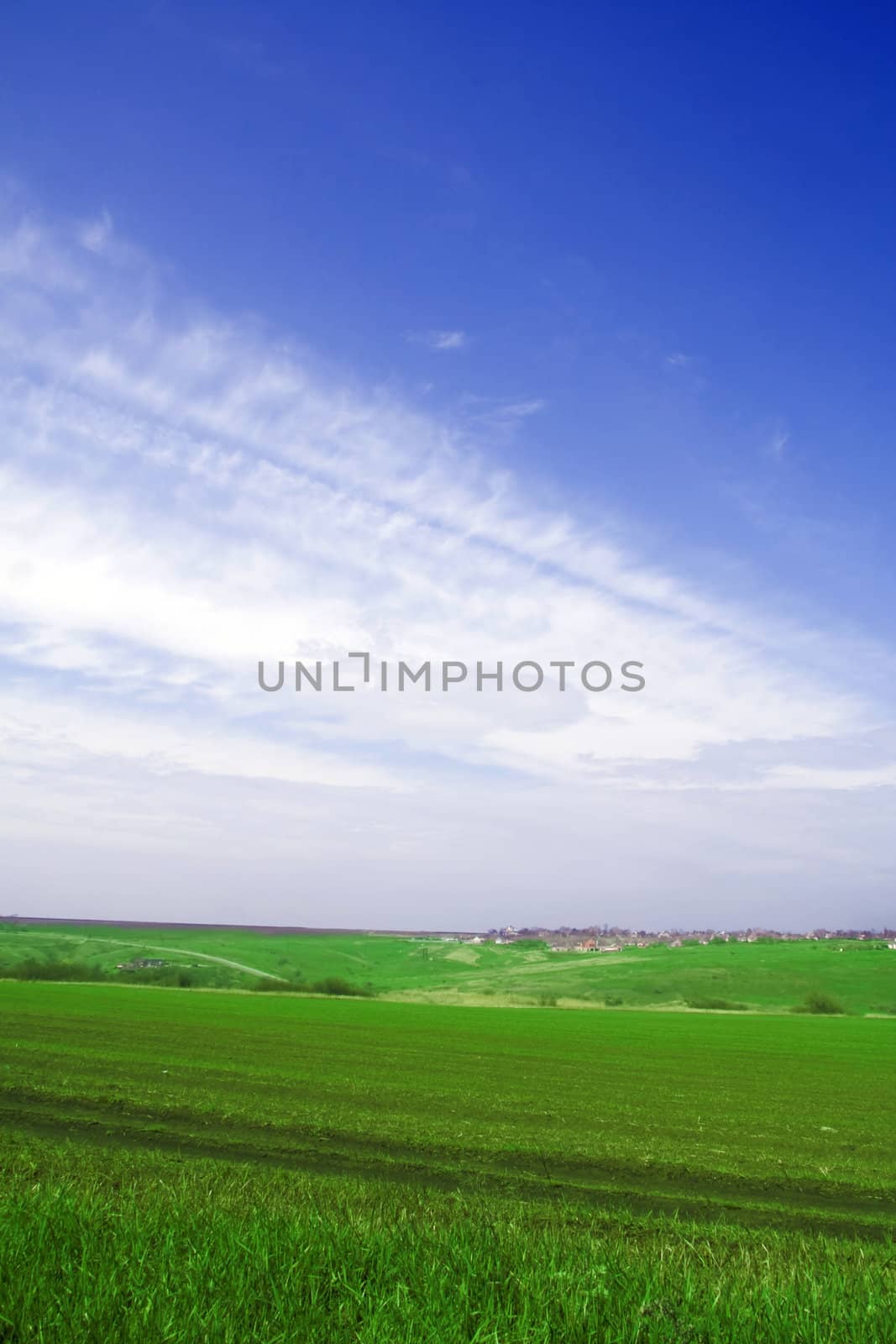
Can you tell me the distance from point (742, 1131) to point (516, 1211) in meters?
16.3

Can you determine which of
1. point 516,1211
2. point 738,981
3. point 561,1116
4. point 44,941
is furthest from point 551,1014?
point 44,941

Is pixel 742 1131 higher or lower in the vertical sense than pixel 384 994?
higher

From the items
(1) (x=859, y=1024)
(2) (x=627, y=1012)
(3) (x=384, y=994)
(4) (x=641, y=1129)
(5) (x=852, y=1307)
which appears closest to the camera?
(5) (x=852, y=1307)

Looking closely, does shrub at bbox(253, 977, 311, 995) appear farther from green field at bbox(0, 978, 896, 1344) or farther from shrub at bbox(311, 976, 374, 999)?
green field at bbox(0, 978, 896, 1344)

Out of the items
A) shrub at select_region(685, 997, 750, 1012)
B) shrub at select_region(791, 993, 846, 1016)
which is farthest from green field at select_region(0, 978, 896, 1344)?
shrub at select_region(685, 997, 750, 1012)

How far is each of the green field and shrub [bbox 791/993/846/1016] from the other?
69.6 m

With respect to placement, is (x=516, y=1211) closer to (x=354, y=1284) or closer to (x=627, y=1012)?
(x=354, y=1284)

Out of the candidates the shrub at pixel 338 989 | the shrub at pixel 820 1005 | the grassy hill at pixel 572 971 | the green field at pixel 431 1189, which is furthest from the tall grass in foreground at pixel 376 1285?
the shrub at pixel 338 989

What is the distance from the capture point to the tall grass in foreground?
13.2 feet

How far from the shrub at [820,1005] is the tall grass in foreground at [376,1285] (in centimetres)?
12563

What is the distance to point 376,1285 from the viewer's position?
4625 mm

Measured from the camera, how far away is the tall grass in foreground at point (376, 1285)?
13.2 ft

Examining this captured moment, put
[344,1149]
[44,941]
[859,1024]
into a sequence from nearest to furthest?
[344,1149]
[859,1024]
[44,941]

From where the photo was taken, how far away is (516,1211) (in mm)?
11094
